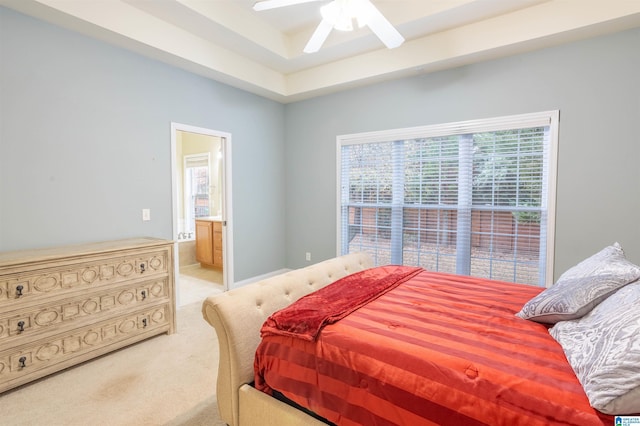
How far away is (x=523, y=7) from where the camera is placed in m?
2.87

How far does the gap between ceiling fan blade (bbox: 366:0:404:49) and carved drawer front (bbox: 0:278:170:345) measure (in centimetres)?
278

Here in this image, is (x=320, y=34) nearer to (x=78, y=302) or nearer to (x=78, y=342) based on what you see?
(x=78, y=302)

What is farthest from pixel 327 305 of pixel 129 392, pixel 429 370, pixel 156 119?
pixel 156 119

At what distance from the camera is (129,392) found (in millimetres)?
2111

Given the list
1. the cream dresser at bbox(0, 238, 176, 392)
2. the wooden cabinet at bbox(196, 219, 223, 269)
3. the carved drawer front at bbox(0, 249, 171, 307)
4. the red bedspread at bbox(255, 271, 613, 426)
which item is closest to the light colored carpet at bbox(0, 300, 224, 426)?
the cream dresser at bbox(0, 238, 176, 392)

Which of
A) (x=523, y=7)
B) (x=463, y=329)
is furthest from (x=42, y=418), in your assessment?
(x=523, y=7)

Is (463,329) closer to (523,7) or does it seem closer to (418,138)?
(418,138)

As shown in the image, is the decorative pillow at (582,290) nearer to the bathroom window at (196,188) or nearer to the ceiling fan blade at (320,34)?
the ceiling fan blade at (320,34)

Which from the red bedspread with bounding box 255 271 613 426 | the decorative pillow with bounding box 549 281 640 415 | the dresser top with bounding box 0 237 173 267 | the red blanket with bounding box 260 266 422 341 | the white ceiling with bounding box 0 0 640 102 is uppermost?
the white ceiling with bounding box 0 0 640 102

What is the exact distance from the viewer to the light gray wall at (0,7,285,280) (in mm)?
2443

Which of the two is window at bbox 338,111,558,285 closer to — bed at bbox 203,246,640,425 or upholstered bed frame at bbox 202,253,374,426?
bed at bbox 203,246,640,425

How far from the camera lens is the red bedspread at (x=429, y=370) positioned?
1.05 m

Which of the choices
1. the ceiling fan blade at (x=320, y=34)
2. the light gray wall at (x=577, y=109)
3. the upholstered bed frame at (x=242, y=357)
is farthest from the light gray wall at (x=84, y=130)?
the light gray wall at (x=577, y=109)

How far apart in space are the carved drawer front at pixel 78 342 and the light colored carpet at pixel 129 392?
122 mm
